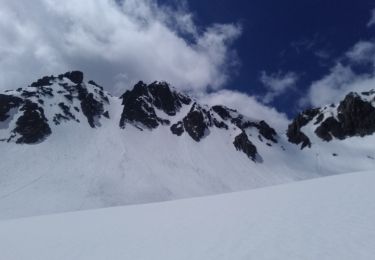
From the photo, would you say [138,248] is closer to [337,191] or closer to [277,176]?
[337,191]

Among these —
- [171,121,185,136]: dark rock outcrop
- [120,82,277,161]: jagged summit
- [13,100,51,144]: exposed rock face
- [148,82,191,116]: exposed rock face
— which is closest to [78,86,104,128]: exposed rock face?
[120,82,277,161]: jagged summit

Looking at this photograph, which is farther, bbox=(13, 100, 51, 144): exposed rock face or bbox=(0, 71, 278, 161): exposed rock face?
bbox=(0, 71, 278, 161): exposed rock face

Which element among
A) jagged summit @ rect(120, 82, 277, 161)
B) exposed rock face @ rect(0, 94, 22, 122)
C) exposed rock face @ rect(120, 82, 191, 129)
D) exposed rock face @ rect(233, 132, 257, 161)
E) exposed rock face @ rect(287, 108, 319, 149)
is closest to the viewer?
exposed rock face @ rect(0, 94, 22, 122)

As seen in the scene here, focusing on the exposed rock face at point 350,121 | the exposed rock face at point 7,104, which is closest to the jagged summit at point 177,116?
the exposed rock face at point 350,121

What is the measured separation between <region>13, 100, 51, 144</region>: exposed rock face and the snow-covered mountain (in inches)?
11.6

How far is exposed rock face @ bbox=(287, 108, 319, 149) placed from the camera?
494 feet

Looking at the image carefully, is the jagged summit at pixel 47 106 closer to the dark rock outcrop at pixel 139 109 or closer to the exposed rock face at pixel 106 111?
the exposed rock face at pixel 106 111

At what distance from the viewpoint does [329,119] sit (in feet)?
486

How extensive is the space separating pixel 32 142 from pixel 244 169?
66.0 m

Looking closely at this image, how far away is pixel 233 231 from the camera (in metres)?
13.7

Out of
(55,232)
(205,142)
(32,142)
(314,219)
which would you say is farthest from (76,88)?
(314,219)

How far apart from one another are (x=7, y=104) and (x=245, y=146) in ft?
271

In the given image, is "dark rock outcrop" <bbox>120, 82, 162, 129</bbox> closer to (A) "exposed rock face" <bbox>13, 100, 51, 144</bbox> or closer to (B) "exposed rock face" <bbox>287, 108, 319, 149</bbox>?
(A) "exposed rock face" <bbox>13, 100, 51, 144</bbox>

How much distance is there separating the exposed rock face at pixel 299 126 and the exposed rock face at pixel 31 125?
104622 mm
